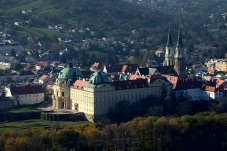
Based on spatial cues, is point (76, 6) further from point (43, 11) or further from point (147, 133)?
point (147, 133)

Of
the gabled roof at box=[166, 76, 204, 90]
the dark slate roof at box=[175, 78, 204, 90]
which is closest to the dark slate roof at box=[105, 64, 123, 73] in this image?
the gabled roof at box=[166, 76, 204, 90]

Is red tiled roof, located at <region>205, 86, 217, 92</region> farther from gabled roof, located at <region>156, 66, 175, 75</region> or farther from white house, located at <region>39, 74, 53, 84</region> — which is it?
white house, located at <region>39, 74, 53, 84</region>

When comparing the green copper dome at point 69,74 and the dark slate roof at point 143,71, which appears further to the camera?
the dark slate roof at point 143,71

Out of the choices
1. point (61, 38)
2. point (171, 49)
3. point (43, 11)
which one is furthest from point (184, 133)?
point (43, 11)

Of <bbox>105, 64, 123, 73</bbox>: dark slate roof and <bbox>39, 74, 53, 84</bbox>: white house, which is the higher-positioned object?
<bbox>105, 64, 123, 73</bbox>: dark slate roof

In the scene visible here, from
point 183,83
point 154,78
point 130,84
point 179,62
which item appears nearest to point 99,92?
point 130,84

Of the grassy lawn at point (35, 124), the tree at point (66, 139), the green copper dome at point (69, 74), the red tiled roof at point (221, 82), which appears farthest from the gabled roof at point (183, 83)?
the tree at point (66, 139)

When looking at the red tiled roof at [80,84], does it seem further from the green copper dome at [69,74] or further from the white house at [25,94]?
the white house at [25,94]
